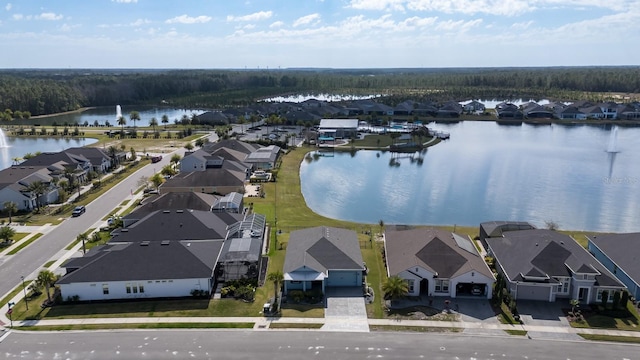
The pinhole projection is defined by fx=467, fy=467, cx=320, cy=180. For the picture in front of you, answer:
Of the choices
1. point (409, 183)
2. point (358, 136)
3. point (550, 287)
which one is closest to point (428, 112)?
point (358, 136)

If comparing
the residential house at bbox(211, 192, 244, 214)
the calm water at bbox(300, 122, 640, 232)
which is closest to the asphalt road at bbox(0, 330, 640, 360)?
the residential house at bbox(211, 192, 244, 214)

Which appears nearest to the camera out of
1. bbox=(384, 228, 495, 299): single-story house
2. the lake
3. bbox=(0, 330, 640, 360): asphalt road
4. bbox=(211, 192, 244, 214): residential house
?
bbox=(0, 330, 640, 360): asphalt road

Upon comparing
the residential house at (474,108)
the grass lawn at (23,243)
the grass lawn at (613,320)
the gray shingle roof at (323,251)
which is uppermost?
the residential house at (474,108)

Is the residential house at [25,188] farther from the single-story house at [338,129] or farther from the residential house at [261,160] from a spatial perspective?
the single-story house at [338,129]

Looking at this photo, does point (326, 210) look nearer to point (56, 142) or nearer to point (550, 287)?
point (550, 287)

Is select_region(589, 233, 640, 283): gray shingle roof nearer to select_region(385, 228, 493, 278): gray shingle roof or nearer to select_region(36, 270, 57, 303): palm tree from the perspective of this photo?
select_region(385, 228, 493, 278): gray shingle roof

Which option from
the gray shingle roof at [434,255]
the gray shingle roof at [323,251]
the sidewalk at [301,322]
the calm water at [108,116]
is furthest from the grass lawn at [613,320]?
the calm water at [108,116]
